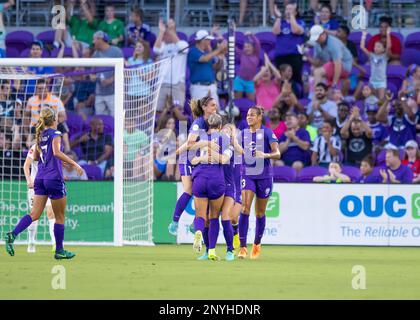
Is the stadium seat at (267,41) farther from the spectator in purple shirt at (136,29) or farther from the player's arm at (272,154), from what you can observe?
the player's arm at (272,154)

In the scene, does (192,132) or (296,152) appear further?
(296,152)

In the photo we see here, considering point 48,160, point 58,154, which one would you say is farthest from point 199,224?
point 48,160

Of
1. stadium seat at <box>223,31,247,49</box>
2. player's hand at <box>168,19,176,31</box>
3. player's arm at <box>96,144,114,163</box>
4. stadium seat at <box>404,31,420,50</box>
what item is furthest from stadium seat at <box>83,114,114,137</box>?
stadium seat at <box>404,31,420,50</box>

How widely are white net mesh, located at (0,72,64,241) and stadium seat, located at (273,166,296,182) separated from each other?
5111 millimetres

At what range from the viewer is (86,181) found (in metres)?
22.5

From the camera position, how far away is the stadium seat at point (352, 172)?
2353 centimetres

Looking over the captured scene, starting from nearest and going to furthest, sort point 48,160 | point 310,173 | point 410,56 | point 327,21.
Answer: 1. point 48,160
2. point 310,173
3. point 327,21
4. point 410,56

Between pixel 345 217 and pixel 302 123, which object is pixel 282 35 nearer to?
pixel 302 123

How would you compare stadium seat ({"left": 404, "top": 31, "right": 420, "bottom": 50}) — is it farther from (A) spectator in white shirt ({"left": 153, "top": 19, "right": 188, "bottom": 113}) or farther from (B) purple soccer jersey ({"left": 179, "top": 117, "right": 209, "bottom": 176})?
(B) purple soccer jersey ({"left": 179, "top": 117, "right": 209, "bottom": 176})

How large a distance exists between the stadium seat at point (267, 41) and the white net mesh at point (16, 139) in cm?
598

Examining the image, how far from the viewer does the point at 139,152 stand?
72.7 feet

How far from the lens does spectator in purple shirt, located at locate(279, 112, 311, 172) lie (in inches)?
952

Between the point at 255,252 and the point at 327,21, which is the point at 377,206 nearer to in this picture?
the point at 255,252

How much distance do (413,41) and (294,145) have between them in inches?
189
